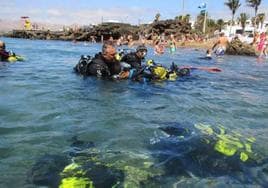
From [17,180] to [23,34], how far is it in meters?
94.1

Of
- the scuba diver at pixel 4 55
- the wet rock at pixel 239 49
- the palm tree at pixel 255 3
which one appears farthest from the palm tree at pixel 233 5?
the scuba diver at pixel 4 55

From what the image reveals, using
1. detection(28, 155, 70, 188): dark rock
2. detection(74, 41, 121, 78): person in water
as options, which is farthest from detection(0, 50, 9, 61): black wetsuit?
detection(28, 155, 70, 188): dark rock

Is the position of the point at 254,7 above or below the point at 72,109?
above

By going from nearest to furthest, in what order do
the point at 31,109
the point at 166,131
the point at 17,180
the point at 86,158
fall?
the point at 17,180 < the point at 86,158 < the point at 166,131 < the point at 31,109

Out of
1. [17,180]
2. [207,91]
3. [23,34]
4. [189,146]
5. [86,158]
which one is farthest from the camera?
[23,34]

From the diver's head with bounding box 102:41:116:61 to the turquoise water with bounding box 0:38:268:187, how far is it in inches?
26.2

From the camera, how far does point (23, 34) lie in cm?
9450

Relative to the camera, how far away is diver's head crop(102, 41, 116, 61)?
10809 millimetres

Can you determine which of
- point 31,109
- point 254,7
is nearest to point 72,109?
point 31,109

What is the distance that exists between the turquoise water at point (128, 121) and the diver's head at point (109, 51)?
0.66m

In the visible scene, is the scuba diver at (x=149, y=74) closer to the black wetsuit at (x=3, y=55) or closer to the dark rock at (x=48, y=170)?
the dark rock at (x=48, y=170)

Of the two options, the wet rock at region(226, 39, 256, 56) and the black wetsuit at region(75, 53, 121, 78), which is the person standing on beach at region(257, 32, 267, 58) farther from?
the black wetsuit at region(75, 53, 121, 78)

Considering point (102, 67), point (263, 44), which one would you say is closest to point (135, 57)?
point (102, 67)

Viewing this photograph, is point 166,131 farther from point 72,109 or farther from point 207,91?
point 207,91
